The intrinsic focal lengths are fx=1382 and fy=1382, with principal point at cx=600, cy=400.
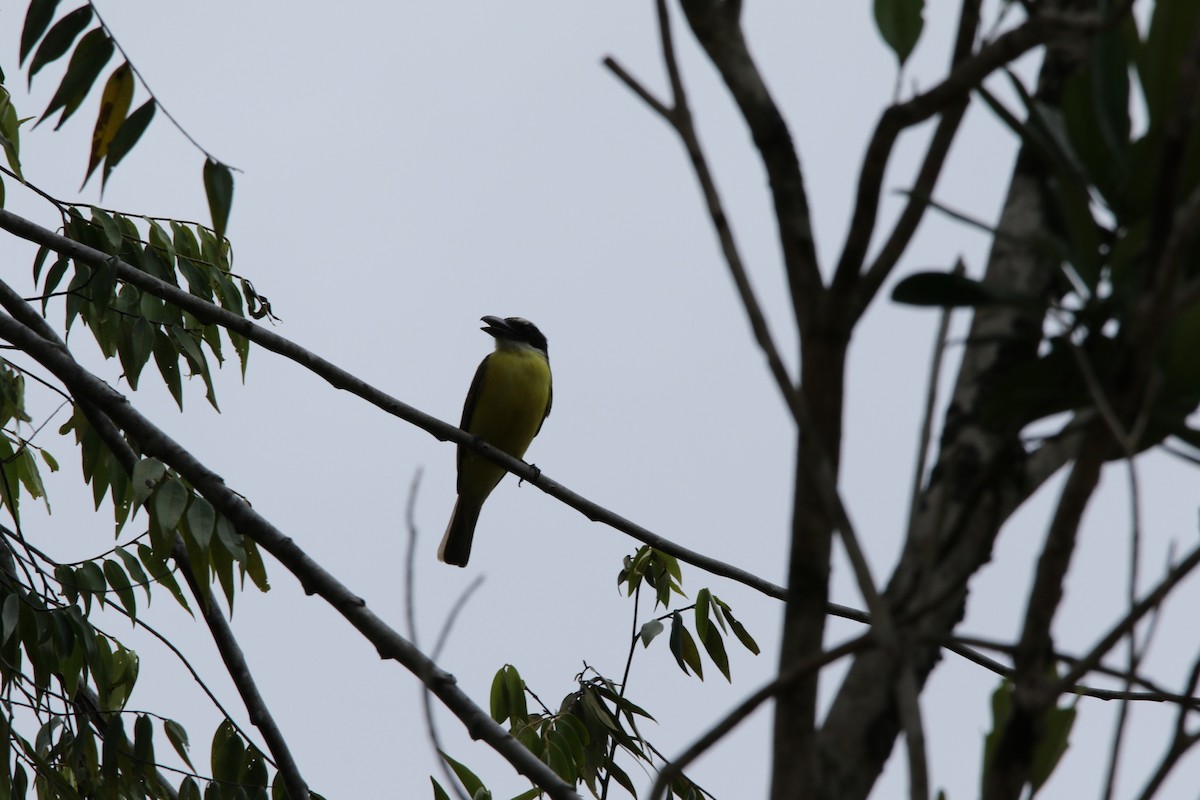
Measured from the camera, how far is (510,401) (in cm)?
891

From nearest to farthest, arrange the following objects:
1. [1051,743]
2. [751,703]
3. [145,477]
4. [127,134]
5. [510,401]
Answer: [751,703]
[1051,743]
[127,134]
[145,477]
[510,401]

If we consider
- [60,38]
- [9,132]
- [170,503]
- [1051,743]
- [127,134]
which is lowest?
[1051,743]

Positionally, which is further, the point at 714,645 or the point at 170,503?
the point at 714,645

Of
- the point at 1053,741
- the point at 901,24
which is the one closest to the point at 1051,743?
the point at 1053,741

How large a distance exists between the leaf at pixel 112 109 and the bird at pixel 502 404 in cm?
538

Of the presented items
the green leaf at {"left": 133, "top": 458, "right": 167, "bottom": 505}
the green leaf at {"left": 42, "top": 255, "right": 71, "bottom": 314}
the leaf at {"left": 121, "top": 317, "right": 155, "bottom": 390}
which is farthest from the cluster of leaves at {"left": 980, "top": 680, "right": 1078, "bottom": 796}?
the green leaf at {"left": 42, "top": 255, "right": 71, "bottom": 314}

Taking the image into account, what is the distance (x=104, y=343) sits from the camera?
4723mm

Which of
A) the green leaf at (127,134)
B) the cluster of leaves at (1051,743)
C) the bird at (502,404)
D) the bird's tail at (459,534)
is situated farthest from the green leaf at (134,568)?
the bird's tail at (459,534)

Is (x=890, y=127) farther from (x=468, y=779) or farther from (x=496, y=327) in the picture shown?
(x=496, y=327)

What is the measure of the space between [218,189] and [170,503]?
0.80 meters

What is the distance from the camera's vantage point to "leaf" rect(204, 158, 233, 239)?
10.7ft

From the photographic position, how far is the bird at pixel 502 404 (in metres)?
8.95

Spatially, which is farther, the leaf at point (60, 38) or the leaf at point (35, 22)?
the leaf at point (60, 38)

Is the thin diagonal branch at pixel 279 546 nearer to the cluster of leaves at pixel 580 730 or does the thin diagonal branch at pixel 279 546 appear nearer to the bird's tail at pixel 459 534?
the cluster of leaves at pixel 580 730
